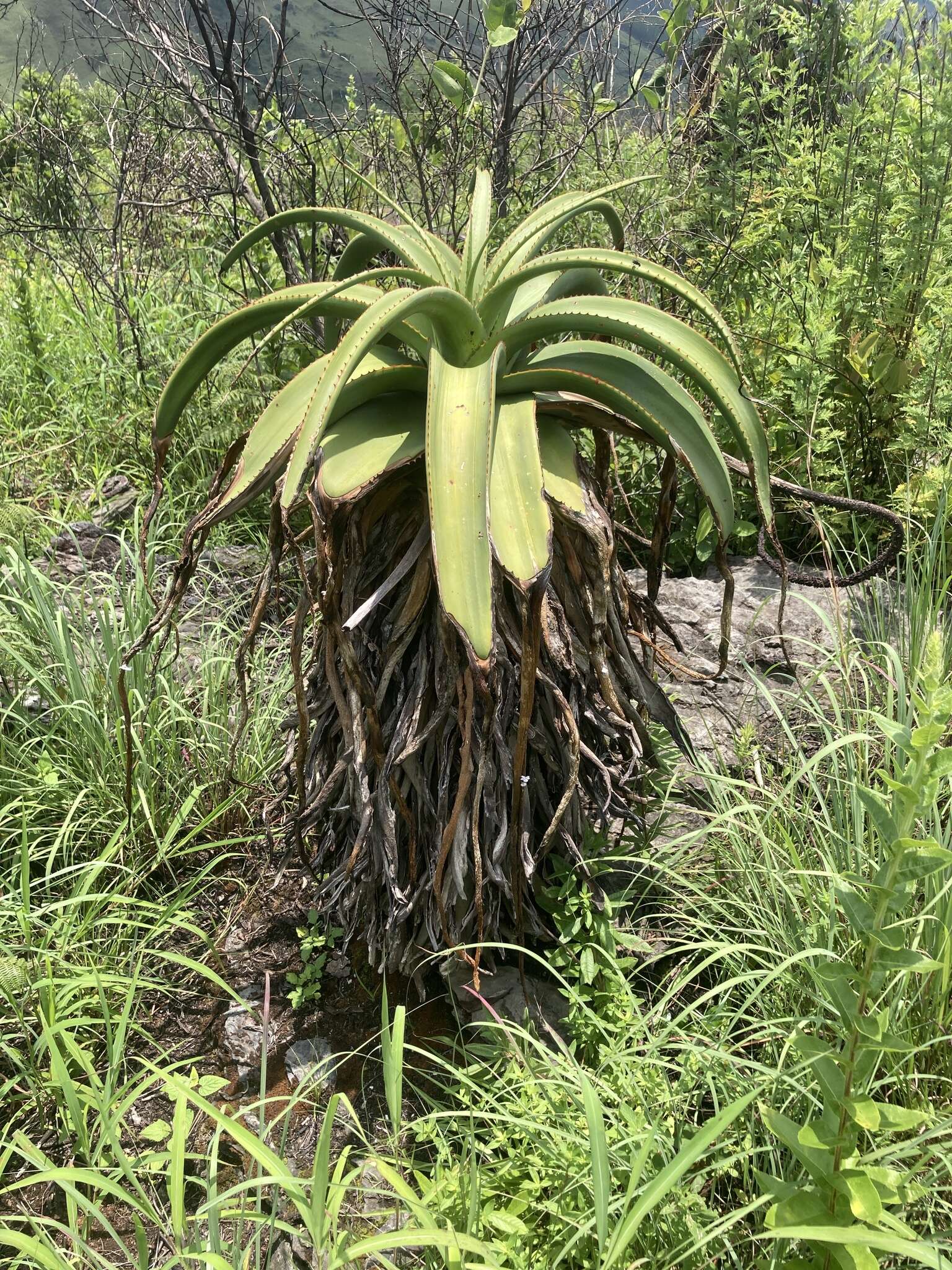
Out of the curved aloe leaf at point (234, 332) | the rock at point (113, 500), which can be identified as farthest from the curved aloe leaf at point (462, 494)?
the rock at point (113, 500)

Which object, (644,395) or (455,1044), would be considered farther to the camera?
(455,1044)

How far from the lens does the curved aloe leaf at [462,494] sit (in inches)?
53.6

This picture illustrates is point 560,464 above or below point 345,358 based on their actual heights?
below

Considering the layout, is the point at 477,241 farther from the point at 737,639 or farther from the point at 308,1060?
the point at 308,1060

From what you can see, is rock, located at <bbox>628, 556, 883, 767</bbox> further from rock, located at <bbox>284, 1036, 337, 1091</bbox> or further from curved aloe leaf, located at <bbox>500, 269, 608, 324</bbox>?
rock, located at <bbox>284, 1036, 337, 1091</bbox>

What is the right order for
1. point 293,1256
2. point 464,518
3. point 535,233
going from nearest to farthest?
point 464,518 < point 293,1256 < point 535,233

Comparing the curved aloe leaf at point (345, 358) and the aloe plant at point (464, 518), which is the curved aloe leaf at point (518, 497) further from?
the curved aloe leaf at point (345, 358)

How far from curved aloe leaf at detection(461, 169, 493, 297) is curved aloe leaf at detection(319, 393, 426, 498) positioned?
0.24 metres

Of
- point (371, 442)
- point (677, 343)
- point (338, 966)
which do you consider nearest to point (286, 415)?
point (371, 442)

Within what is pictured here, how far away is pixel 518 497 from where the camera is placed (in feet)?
5.02

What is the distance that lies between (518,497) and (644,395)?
359mm

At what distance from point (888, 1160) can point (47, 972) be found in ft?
5.28

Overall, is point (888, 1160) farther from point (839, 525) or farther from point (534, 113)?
point (534, 113)

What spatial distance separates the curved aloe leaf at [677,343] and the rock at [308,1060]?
1.46 meters
